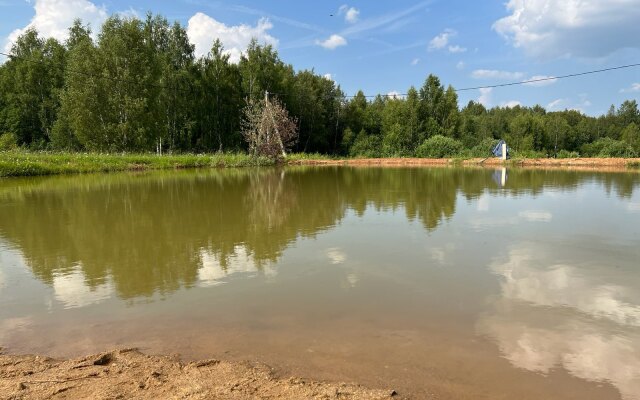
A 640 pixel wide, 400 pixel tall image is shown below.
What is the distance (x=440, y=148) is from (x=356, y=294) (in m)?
43.7

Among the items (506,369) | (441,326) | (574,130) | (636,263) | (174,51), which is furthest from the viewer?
(574,130)

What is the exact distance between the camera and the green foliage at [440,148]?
45.8 metres

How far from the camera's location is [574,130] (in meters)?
84.2

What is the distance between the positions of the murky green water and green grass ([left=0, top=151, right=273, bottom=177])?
1769 centimetres

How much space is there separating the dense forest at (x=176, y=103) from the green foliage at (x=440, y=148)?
131 millimetres

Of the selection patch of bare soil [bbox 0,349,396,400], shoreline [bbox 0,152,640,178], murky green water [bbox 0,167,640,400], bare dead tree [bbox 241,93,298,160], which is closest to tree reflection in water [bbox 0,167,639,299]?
murky green water [bbox 0,167,640,400]

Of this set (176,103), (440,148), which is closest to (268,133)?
(176,103)

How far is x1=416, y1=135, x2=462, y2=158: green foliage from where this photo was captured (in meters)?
45.8

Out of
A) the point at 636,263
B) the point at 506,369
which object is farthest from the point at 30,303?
the point at 636,263

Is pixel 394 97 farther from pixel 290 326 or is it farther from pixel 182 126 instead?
pixel 290 326

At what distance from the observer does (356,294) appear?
5020mm

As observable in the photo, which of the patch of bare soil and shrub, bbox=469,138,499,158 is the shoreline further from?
the patch of bare soil

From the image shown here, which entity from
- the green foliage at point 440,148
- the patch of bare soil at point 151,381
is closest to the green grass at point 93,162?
the green foliage at point 440,148

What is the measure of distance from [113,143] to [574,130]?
82.1m
